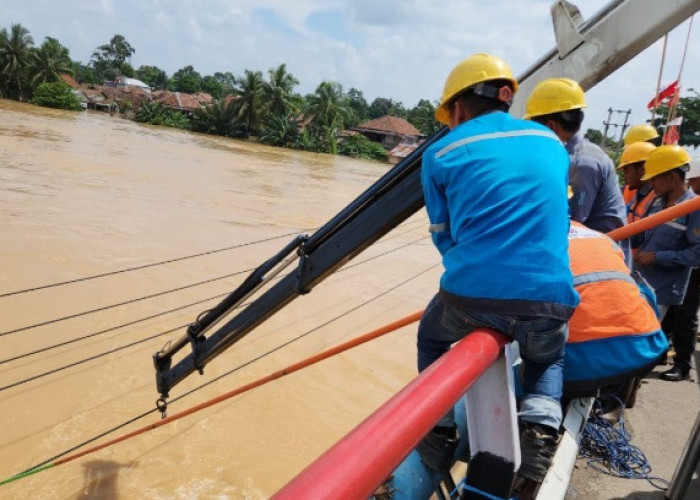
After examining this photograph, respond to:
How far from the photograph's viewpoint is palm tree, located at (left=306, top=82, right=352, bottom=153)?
46531mm

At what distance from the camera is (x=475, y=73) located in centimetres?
167

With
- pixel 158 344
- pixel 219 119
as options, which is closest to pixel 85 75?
pixel 219 119

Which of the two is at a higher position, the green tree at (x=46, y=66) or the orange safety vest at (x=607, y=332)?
the green tree at (x=46, y=66)

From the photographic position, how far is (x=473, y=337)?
106cm

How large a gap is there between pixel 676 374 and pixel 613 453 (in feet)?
6.06

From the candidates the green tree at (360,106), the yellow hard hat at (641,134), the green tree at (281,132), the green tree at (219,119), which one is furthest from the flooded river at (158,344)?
the green tree at (360,106)

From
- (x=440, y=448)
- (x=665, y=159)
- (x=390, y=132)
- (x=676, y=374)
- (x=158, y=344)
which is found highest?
(x=390, y=132)

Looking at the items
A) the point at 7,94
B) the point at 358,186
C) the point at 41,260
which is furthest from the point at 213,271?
the point at 7,94

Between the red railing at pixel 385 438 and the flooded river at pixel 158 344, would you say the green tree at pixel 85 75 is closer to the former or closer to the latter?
the flooded river at pixel 158 344

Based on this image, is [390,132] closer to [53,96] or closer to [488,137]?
[53,96]

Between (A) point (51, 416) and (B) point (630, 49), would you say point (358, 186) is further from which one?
(B) point (630, 49)

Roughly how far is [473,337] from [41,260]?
8.81 metres

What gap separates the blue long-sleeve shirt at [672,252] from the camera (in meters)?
3.65

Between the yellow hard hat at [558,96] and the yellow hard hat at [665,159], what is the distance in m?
1.72
